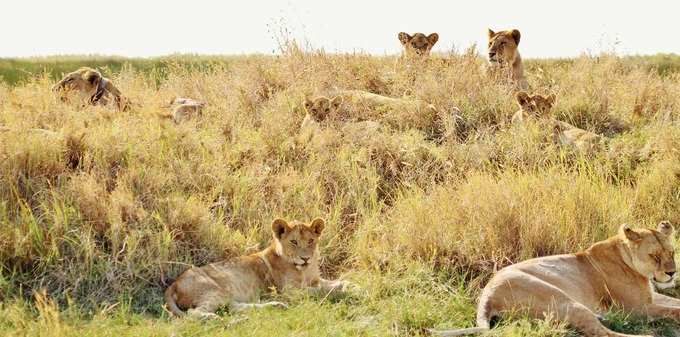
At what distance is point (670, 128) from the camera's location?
10.8 m

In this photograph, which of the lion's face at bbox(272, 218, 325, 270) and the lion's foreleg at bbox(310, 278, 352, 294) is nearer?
the lion's foreleg at bbox(310, 278, 352, 294)

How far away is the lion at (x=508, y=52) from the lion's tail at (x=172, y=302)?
762 centimetres

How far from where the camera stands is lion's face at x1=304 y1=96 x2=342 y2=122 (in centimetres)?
1077

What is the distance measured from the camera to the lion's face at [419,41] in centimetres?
1402

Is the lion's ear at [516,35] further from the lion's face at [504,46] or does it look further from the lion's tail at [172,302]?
the lion's tail at [172,302]

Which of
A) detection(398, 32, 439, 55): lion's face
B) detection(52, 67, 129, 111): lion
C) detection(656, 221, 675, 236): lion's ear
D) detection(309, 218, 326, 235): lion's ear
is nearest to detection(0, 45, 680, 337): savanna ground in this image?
detection(52, 67, 129, 111): lion

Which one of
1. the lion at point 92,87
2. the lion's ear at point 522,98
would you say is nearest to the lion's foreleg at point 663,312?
the lion's ear at point 522,98

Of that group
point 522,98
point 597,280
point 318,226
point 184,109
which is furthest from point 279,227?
point 522,98

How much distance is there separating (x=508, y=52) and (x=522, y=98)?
98.0 inches

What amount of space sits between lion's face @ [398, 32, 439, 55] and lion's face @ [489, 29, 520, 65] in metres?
0.95

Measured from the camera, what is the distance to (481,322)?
603 cm

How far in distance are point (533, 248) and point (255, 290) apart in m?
2.21

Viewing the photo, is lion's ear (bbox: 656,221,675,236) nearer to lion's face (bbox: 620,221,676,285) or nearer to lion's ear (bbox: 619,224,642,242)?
lion's face (bbox: 620,221,676,285)

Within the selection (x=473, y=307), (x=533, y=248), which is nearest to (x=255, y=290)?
(x=473, y=307)
